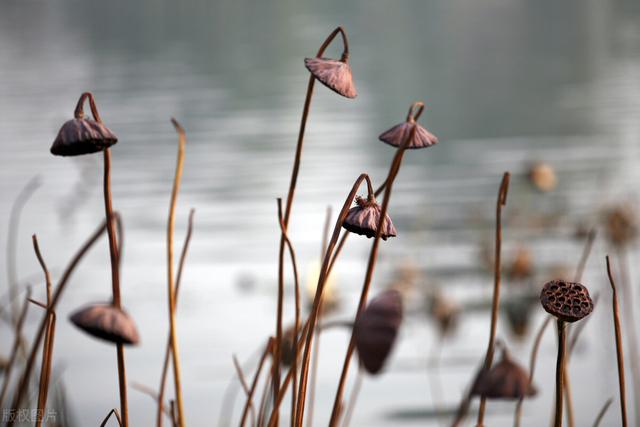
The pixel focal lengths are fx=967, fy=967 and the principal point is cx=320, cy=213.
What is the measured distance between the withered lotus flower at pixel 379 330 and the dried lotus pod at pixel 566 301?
9cm

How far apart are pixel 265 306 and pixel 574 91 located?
7.03 metres

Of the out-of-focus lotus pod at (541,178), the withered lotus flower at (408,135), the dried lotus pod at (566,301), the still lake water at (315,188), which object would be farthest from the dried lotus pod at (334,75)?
the out-of-focus lotus pod at (541,178)

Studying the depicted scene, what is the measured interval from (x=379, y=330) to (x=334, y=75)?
0.17 m

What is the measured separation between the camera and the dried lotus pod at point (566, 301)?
41 centimetres

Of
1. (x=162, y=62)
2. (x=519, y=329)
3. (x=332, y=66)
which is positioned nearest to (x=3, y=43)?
(x=162, y=62)

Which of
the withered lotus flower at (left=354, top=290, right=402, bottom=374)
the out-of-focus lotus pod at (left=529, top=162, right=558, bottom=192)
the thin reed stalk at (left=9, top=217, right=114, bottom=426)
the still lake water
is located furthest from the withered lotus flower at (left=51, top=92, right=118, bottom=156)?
the out-of-focus lotus pod at (left=529, top=162, right=558, bottom=192)

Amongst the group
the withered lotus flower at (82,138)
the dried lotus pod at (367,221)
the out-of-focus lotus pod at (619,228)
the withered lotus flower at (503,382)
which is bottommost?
the withered lotus flower at (503,382)

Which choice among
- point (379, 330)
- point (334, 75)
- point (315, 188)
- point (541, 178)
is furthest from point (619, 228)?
point (315, 188)

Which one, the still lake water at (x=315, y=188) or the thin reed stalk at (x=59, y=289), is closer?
the thin reed stalk at (x=59, y=289)

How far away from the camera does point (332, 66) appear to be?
1.59 ft

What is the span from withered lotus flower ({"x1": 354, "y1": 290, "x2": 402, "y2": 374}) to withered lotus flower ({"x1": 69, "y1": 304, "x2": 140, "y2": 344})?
0.10 metres

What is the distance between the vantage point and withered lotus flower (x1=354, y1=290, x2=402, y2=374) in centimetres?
34

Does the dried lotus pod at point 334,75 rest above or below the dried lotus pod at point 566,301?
above

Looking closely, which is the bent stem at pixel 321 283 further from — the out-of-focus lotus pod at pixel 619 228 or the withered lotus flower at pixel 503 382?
the out-of-focus lotus pod at pixel 619 228
